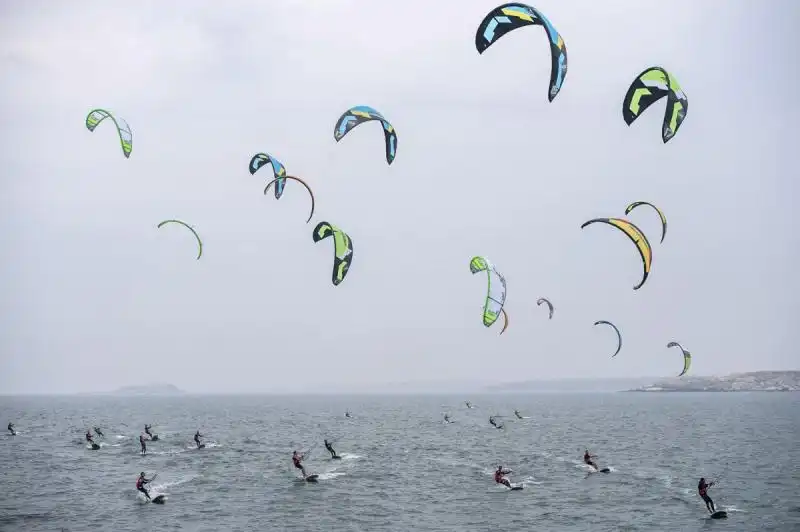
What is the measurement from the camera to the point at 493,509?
3042 centimetres

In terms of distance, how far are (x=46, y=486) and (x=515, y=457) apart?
2457 centimetres

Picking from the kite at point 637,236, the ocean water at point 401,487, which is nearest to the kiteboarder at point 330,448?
the ocean water at point 401,487

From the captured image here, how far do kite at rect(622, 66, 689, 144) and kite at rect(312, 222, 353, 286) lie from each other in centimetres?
1194

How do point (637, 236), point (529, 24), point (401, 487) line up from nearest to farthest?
1. point (529, 24)
2. point (637, 236)
3. point (401, 487)

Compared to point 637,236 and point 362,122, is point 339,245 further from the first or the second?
point 637,236

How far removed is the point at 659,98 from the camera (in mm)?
28844

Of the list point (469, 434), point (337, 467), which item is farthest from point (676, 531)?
point (469, 434)

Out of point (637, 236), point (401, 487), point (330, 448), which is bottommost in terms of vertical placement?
point (401, 487)

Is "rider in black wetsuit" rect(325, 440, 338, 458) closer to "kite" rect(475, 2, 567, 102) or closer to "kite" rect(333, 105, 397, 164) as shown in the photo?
"kite" rect(333, 105, 397, 164)

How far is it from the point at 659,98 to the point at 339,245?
13.0m

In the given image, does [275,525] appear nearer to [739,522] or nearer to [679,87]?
[739,522]

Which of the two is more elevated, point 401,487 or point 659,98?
point 659,98

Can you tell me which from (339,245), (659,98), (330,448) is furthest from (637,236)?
(330,448)

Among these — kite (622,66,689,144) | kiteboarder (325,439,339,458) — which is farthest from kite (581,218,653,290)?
kiteboarder (325,439,339,458)
